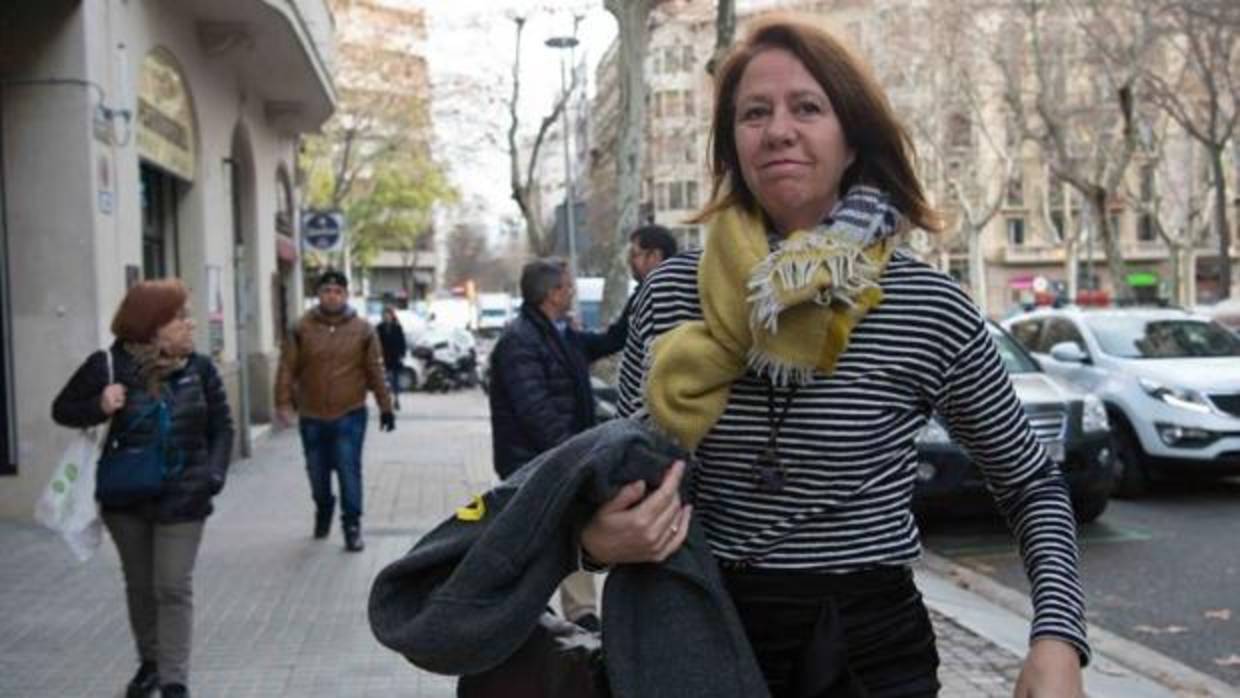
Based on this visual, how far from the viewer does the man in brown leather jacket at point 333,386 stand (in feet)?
29.2

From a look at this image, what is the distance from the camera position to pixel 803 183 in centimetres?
201

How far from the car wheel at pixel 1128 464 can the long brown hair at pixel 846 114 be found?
989 centimetres

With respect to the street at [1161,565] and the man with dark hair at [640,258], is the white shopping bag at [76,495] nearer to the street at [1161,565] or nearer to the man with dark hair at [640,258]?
the man with dark hair at [640,258]

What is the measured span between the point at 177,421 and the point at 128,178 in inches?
236

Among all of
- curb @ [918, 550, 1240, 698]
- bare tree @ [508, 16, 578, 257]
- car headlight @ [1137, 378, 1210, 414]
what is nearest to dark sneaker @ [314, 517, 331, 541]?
curb @ [918, 550, 1240, 698]

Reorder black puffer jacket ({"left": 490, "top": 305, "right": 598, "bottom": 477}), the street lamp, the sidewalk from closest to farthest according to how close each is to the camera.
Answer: the sidewalk
black puffer jacket ({"left": 490, "top": 305, "right": 598, "bottom": 477})
the street lamp

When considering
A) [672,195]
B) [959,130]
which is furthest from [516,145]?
[672,195]

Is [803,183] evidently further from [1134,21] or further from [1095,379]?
[1134,21]

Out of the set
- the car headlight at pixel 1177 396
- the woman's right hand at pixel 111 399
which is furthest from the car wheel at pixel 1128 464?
the woman's right hand at pixel 111 399

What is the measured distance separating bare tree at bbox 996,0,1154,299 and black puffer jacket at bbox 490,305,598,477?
2136 cm

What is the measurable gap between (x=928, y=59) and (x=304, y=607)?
33.8 meters

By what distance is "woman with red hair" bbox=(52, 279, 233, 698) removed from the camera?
511cm

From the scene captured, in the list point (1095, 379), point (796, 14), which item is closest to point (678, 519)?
point (796, 14)

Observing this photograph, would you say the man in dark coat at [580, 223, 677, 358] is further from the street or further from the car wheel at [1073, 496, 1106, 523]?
the car wheel at [1073, 496, 1106, 523]
